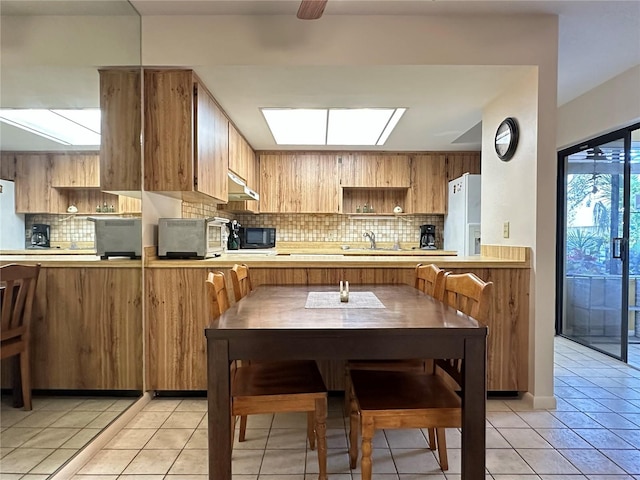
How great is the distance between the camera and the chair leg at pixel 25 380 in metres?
1.86

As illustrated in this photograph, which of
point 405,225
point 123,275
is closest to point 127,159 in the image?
point 123,275

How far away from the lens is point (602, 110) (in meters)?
3.27

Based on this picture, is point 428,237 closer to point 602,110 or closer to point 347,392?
point 602,110

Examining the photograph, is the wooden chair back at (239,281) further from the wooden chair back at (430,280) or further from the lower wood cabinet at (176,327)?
the wooden chair back at (430,280)

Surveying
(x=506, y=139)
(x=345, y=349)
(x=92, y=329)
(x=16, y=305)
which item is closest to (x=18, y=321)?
(x=16, y=305)

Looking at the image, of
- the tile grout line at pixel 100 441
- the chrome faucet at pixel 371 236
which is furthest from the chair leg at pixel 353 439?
the chrome faucet at pixel 371 236

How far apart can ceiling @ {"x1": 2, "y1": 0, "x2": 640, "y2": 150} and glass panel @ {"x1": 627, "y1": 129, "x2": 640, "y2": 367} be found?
2.34ft

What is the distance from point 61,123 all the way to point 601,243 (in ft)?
14.2

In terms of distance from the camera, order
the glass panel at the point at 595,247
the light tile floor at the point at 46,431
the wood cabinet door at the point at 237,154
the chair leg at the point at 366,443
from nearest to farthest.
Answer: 1. the chair leg at the point at 366,443
2. the light tile floor at the point at 46,431
3. the glass panel at the point at 595,247
4. the wood cabinet door at the point at 237,154

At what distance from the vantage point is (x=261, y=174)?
4945 millimetres

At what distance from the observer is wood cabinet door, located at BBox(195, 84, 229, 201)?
100 inches

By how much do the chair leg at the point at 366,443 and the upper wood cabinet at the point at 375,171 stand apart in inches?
152

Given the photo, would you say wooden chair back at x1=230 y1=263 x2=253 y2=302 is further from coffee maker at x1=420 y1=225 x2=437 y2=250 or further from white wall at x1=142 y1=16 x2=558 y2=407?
coffee maker at x1=420 y1=225 x2=437 y2=250

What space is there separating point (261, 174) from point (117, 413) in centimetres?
335
